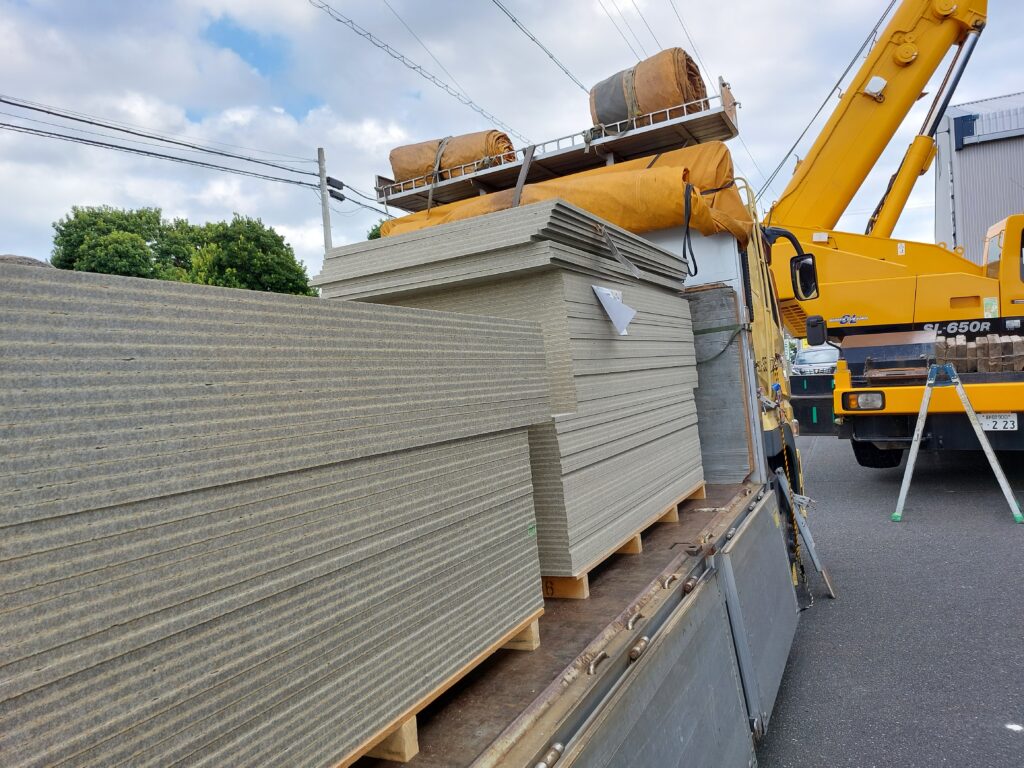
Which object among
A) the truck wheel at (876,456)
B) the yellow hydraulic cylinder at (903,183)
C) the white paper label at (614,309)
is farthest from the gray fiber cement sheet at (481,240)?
the truck wheel at (876,456)

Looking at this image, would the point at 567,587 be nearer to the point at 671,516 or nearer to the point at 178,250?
the point at 671,516

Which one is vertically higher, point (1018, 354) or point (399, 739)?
point (1018, 354)

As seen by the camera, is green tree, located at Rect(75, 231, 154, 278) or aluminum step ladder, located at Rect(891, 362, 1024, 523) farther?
green tree, located at Rect(75, 231, 154, 278)

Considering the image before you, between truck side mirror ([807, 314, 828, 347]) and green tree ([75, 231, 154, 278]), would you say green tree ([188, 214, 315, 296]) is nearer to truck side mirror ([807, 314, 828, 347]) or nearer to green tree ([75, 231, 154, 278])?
green tree ([75, 231, 154, 278])

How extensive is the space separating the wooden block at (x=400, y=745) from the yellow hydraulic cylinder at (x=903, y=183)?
7953 millimetres

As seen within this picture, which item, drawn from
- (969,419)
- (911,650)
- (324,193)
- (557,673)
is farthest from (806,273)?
(324,193)

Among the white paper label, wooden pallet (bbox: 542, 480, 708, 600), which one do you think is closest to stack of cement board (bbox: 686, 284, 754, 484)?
wooden pallet (bbox: 542, 480, 708, 600)

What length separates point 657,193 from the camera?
3.28 meters

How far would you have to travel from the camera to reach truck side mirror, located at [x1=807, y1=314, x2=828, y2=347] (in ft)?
21.7

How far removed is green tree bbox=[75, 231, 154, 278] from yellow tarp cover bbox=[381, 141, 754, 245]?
23.0m

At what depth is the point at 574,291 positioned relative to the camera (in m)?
2.16

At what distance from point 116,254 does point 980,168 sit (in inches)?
1100

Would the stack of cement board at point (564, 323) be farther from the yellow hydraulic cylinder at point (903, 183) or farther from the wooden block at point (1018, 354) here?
the yellow hydraulic cylinder at point (903, 183)

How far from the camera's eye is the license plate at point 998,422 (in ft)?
20.8
